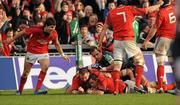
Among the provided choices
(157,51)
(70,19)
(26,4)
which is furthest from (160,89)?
(26,4)

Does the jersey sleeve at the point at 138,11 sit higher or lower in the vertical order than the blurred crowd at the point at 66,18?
higher

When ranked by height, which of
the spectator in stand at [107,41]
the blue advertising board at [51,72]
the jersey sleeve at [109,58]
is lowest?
the blue advertising board at [51,72]

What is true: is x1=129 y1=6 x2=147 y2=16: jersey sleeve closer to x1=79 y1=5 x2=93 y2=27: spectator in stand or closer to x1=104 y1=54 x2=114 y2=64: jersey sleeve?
x1=104 y1=54 x2=114 y2=64: jersey sleeve

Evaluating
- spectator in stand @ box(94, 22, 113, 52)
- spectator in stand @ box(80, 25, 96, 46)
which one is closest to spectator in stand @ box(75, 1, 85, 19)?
spectator in stand @ box(80, 25, 96, 46)

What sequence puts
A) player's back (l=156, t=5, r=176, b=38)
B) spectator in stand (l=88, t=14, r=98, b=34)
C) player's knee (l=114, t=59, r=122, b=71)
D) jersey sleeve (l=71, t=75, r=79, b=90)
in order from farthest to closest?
spectator in stand (l=88, t=14, r=98, b=34) → player's back (l=156, t=5, r=176, b=38) → jersey sleeve (l=71, t=75, r=79, b=90) → player's knee (l=114, t=59, r=122, b=71)

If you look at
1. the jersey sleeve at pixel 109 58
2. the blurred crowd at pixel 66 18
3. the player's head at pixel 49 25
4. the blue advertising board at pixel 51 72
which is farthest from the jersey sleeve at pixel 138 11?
the blue advertising board at pixel 51 72

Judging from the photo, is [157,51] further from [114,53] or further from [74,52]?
[74,52]

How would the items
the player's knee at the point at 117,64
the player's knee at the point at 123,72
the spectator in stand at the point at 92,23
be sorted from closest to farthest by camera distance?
the player's knee at the point at 117,64 → the player's knee at the point at 123,72 → the spectator in stand at the point at 92,23

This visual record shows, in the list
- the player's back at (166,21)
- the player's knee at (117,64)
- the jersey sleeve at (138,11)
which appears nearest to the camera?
the player's knee at (117,64)

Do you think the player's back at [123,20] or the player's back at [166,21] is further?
the player's back at [166,21]

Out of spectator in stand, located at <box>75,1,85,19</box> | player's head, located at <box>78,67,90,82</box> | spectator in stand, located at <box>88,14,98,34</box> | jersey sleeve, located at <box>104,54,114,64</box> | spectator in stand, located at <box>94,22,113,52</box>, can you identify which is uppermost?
spectator in stand, located at <box>75,1,85,19</box>

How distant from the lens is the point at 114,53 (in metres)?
14.1

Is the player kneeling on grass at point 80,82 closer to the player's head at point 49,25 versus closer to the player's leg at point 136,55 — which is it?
the player's leg at point 136,55

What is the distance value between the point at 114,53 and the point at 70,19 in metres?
5.06
